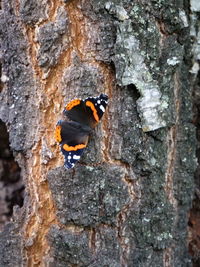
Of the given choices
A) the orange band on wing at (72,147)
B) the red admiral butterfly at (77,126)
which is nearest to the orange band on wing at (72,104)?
the red admiral butterfly at (77,126)

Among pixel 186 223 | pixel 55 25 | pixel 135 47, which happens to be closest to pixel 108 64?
pixel 135 47

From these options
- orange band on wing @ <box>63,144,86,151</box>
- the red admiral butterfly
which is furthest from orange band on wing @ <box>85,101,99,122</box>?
orange band on wing @ <box>63,144,86,151</box>

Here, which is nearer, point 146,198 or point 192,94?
point 146,198

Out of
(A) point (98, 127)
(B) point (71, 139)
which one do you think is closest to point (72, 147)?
(B) point (71, 139)

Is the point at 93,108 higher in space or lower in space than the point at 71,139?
higher

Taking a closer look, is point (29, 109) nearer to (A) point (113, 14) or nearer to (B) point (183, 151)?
(A) point (113, 14)

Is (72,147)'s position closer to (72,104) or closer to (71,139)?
(71,139)
